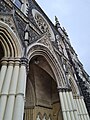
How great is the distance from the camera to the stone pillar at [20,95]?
524cm

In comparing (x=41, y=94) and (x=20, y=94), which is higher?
(x=41, y=94)

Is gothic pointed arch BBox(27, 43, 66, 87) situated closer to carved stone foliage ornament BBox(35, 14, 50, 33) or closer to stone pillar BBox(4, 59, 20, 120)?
stone pillar BBox(4, 59, 20, 120)

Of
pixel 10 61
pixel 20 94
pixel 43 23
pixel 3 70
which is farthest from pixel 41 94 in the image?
pixel 43 23

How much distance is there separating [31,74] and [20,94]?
517cm

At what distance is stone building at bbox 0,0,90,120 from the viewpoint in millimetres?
5871

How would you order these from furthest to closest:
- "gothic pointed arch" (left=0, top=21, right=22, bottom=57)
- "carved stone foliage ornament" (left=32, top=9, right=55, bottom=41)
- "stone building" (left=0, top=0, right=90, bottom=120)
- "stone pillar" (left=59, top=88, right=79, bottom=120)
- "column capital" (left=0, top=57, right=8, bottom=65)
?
"carved stone foliage ornament" (left=32, top=9, right=55, bottom=41) < "stone pillar" (left=59, top=88, right=79, bottom=120) < "gothic pointed arch" (left=0, top=21, right=22, bottom=57) < "column capital" (left=0, top=57, right=8, bottom=65) < "stone building" (left=0, top=0, right=90, bottom=120)

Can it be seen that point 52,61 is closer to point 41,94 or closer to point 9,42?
point 41,94

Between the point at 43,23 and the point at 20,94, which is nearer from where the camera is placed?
the point at 20,94

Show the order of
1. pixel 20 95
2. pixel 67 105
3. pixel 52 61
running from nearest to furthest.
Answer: pixel 20 95 → pixel 67 105 → pixel 52 61

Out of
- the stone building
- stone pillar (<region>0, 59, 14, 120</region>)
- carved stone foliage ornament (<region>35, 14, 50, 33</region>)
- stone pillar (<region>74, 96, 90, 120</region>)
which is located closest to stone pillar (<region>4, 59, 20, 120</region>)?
the stone building

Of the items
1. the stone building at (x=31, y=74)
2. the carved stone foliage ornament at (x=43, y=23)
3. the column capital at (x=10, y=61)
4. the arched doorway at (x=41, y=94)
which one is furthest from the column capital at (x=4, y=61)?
the carved stone foliage ornament at (x=43, y=23)

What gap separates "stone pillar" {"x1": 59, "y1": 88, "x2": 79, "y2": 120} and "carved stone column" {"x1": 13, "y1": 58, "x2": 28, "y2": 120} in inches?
128

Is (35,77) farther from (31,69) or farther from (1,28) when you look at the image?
(1,28)

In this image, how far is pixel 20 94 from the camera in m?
5.70
